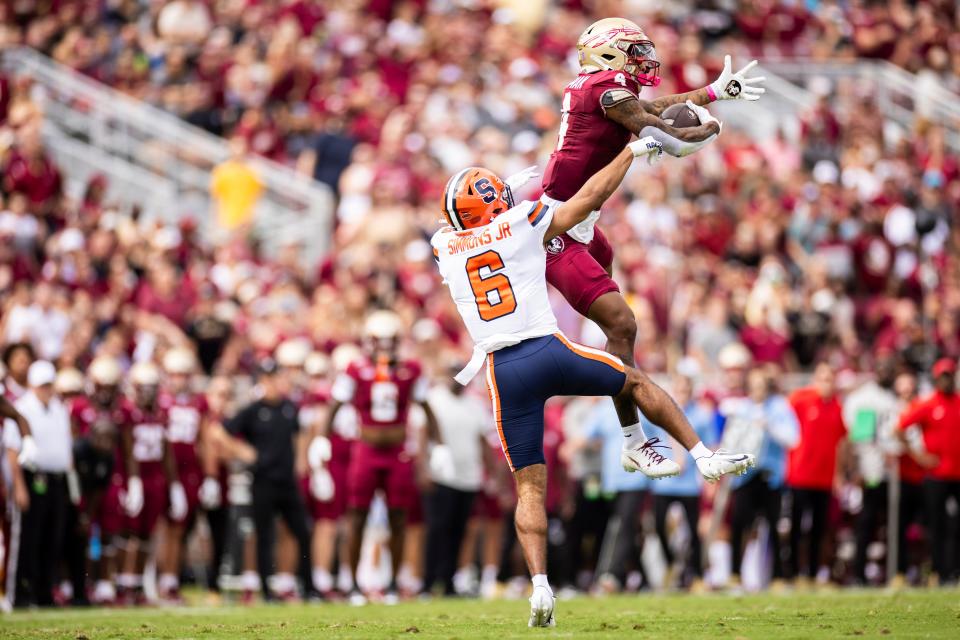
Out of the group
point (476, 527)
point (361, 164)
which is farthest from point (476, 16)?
point (476, 527)

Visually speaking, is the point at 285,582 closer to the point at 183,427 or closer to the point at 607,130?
the point at 183,427

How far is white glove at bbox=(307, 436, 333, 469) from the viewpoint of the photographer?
53.8 feet

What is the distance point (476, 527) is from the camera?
59.3 ft

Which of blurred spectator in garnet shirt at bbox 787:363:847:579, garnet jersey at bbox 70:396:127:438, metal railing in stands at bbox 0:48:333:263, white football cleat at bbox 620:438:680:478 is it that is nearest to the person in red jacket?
blurred spectator in garnet shirt at bbox 787:363:847:579

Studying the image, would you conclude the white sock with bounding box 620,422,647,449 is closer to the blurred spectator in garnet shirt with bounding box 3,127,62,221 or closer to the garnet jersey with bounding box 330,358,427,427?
the garnet jersey with bounding box 330,358,427,427

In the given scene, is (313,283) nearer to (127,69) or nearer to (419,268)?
(419,268)

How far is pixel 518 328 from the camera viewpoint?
9.89 m

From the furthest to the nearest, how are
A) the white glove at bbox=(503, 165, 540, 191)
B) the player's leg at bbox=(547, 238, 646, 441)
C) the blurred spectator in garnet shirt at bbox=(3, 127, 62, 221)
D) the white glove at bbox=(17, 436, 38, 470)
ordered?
1. the blurred spectator in garnet shirt at bbox=(3, 127, 62, 221)
2. the white glove at bbox=(17, 436, 38, 470)
3. the player's leg at bbox=(547, 238, 646, 441)
4. the white glove at bbox=(503, 165, 540, 191)

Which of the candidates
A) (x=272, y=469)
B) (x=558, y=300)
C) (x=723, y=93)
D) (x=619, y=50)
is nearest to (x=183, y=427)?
(x=272, y=469)

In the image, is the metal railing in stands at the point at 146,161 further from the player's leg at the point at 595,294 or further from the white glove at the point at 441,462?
the player's leg at the point at 595,294

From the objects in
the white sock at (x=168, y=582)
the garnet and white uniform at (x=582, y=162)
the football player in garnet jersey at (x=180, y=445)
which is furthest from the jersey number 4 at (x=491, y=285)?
the white sock at (x=168, y=582)

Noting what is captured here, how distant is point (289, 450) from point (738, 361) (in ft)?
15.5

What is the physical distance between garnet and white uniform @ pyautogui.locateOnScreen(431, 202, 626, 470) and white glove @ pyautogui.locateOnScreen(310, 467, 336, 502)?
273 inches

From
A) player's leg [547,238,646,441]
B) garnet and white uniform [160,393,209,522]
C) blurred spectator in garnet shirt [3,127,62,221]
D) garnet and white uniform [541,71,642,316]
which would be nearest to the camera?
garnet and white uniform [541,71,642,316]
